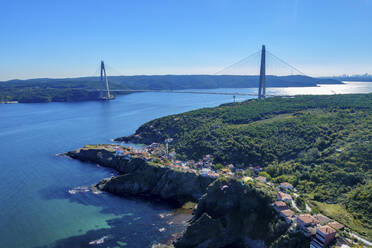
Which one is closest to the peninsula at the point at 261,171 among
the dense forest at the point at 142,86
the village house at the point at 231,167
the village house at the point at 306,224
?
the village house at the point at 306,224

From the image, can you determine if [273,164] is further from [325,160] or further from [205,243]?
[205,243]

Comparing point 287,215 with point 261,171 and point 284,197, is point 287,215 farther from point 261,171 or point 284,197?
point 261,171

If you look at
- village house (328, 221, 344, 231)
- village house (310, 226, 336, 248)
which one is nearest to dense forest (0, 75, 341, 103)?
village house (328, 221, 344, 231)

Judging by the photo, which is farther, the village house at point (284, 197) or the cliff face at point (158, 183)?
the cliff face at point (158, 183)

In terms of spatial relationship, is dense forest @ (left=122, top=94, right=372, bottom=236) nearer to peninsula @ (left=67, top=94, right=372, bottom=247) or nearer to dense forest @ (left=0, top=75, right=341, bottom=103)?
peninsula @ (left=67, top=94, right=372, bottom=247)

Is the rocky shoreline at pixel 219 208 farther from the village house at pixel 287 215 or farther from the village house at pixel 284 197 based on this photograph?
the village house at pixel 284 197

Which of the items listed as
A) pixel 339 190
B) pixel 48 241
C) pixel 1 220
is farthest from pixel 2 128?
pixel 339 190
